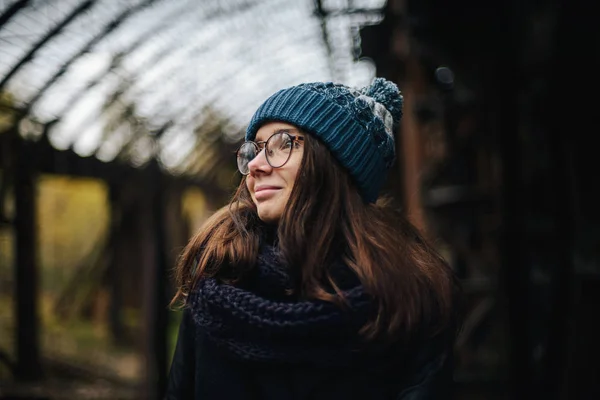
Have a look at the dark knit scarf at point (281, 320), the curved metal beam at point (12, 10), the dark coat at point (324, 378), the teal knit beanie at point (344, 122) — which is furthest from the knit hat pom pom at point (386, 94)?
the curved metal beam at point (12, 10)

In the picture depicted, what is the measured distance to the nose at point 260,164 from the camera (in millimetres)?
1757

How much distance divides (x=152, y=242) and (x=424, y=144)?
123 inches

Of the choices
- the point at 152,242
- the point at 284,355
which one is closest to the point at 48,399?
the point at 152,242

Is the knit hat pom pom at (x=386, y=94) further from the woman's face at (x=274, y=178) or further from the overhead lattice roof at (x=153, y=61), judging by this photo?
the overhead lattice roof at (x=153, y=61)

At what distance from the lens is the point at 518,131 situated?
3.73m

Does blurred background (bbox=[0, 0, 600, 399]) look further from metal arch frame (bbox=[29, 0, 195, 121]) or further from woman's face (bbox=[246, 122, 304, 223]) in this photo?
woman's face (bbox=[246, 122, 304, 223])

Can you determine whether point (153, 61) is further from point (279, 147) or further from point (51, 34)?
point (279, 147)

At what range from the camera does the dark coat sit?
168cm

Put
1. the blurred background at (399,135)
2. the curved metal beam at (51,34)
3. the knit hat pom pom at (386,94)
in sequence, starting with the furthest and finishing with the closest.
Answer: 1. the curved metal beam at (51,34)
2. the blurred background at (399,135)
3. the knit hat pom pom at (386,94)

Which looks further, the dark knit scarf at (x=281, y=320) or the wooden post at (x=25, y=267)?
the wooden post at (x=25, y=267)

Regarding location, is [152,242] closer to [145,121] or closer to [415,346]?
[145,121]

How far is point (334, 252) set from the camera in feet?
5.75

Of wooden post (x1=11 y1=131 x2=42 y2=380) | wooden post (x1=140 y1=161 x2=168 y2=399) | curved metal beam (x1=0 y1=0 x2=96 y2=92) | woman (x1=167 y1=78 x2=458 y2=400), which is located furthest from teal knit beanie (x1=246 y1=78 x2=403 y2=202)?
wooden post (x1=140 y1=161 x2=168 y2=399)

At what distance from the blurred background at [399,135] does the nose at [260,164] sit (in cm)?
50
